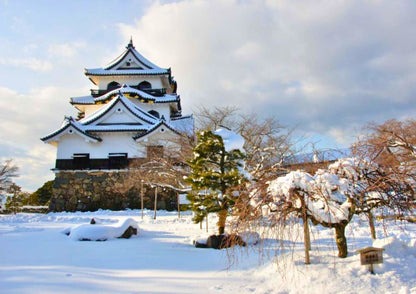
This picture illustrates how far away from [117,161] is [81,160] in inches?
101

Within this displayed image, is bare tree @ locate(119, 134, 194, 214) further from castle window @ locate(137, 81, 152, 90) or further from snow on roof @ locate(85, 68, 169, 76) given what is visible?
castle window @ locate(137, 81, 152, 90)

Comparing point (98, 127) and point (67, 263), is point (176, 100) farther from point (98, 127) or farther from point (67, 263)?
point (67, 263)

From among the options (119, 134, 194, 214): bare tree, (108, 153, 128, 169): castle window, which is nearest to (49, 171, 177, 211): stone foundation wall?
(108, 153, 128, 169): castle window

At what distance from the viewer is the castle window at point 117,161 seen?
20922mm

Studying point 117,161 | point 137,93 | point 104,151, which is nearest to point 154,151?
point 117,161

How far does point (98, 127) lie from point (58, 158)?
3.53 m

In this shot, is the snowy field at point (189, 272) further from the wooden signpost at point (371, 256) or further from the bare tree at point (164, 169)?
the bare tree at point (164, 169)

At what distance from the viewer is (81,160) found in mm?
21297

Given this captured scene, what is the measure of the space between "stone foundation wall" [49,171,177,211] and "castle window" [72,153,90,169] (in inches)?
19.2

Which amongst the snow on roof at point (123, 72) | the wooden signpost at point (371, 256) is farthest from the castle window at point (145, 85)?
the wooden signpost at point (371, 256)

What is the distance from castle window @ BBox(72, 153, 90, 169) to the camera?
2112 centimetres

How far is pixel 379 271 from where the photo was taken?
4.71 metres

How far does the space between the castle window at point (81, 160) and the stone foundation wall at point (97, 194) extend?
49 cm

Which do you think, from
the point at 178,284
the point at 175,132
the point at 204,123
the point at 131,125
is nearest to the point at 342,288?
the point at 178,284
